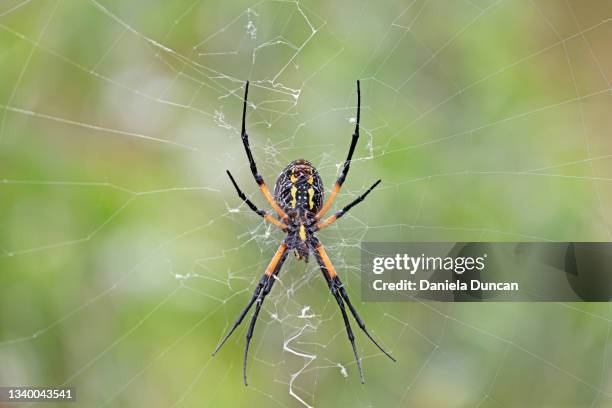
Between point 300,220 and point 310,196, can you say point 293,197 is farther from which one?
point 300,220

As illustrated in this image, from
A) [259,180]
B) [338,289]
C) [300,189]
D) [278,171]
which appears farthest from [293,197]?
[338,289]

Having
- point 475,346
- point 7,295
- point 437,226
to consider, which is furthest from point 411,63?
point 7,295

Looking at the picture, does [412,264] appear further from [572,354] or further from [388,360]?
[572,354]

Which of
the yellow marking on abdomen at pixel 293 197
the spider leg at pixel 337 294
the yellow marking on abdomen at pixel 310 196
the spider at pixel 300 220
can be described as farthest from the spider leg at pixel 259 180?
the spider leg at pixel 337 294

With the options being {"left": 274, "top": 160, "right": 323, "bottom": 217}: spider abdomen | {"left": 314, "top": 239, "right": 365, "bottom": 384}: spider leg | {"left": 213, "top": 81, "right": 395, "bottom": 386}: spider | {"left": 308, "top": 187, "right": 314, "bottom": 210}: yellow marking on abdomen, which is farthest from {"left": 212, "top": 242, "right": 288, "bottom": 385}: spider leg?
{"left": 308, "top": 187, "right": 314, "bottom": 210}: yellow marking on abdomen

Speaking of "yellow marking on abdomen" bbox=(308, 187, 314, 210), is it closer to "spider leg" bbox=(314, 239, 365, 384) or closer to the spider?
the spider
